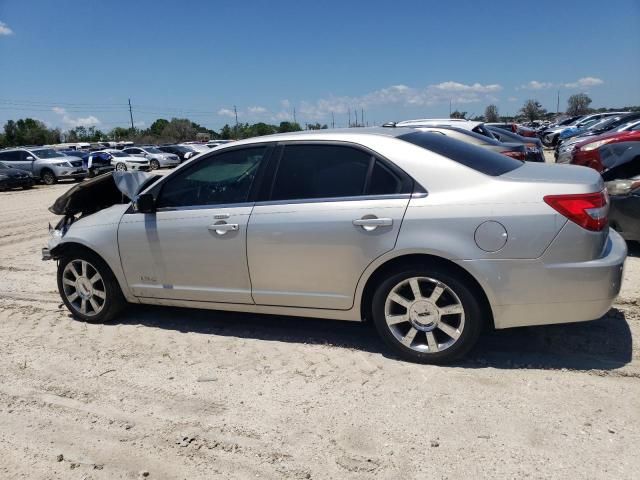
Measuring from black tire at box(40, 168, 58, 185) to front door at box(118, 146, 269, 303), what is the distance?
22712 mm

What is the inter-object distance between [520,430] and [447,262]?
1108mm

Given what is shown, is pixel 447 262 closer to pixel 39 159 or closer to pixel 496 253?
pixel 496 253

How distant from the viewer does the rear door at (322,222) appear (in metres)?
3.63

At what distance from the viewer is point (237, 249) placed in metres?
4.08

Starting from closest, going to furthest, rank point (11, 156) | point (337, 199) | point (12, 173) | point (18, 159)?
point (337, 199) < point (12, 173) < point (18, 159) < point (11, 156)

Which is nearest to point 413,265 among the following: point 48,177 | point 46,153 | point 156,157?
point 48,177

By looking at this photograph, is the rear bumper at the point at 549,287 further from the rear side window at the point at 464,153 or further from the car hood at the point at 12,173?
the car hood at the point at 12,173

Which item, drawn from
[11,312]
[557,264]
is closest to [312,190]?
[557,264]

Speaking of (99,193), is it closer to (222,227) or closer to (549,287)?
(222,227)

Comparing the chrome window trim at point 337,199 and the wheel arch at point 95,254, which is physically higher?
the chrome window trim at point 337,199

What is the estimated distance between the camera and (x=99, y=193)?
212 inches

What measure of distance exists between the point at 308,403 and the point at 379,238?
1.17 meters

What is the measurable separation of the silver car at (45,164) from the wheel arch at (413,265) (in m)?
24.2

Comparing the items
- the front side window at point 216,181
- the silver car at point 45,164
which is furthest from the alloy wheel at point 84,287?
the silver car at point 45,164
